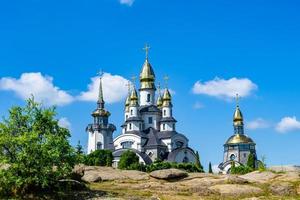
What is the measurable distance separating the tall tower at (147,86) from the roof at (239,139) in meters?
19.0

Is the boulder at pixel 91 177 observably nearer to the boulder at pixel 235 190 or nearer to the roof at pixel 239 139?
the boulder at pixel 235 190

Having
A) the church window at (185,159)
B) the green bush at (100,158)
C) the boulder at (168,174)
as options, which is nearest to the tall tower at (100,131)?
the green bush at (100,158)

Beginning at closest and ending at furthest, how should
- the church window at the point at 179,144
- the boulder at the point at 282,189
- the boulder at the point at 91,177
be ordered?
1. the boulder at the point at 282,189
2. the boulder at the point at 91,177
3. the church window at the point at 179,144

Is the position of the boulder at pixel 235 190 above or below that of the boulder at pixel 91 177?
below

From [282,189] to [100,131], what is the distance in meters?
71.4

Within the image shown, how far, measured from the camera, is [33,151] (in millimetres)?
26859

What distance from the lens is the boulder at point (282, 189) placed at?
31391mm

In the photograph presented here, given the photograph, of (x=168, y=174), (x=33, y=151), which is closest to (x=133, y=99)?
(x=168, y=174)

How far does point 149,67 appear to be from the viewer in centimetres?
10625

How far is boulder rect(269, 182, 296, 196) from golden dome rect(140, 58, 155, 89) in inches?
2874

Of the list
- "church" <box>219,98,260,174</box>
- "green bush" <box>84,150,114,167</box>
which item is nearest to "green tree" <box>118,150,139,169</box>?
"green bush" <box>84,150,114,167</box>

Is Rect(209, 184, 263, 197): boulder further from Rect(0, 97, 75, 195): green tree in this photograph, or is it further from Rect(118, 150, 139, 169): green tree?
Rect(118, 150, 139, 169): green tree

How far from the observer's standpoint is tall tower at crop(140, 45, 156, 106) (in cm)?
10444

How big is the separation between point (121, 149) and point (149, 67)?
20.0 metres
